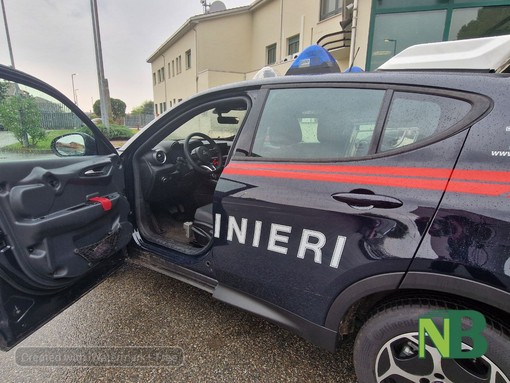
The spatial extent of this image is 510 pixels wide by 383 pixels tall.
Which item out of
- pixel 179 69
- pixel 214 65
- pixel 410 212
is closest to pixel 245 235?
pixel 410 212

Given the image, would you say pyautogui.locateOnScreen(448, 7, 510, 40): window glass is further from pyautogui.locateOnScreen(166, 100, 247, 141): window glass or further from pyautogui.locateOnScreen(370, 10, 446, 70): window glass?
pyautogui.locateOnScreen(166, 100, 247, 141): window glass

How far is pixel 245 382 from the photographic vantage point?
1.67 m

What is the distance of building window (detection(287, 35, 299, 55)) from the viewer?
1291cm

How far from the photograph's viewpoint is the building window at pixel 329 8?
10.3 meters

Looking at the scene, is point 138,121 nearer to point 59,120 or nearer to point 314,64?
point 59,120

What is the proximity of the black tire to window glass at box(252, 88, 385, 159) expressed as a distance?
0.72m

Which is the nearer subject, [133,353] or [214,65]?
[133,353]

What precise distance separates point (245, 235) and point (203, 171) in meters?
1.14

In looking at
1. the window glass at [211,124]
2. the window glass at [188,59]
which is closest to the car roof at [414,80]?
the window glass at [211,124]

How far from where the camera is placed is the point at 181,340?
1964mm

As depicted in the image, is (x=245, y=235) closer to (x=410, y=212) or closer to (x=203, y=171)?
(x=410, y=212)

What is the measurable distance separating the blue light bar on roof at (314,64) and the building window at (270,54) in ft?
46.9

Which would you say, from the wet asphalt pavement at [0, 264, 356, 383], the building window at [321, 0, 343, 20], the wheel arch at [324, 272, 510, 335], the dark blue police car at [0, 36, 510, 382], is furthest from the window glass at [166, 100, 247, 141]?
the building window at [321, 0, 343, 20]

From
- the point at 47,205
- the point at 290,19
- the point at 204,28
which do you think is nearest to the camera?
the point at 47,205
